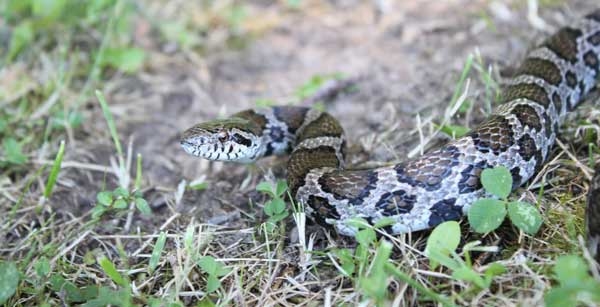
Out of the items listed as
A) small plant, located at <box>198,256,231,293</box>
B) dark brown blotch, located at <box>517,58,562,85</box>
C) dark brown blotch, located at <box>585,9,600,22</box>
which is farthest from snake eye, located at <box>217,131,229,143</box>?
dark brown blotch, located at <box>585,9,600,22</box>

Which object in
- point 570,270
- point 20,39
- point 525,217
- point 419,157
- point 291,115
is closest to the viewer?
point 570,270

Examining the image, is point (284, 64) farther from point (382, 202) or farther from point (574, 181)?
point (574, 181)

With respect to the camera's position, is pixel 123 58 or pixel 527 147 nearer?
pixel 527 147

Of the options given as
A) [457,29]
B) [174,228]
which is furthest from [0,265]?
[457,29]

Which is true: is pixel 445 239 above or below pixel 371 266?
above

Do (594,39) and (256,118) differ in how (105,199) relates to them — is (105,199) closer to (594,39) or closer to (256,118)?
(256,118)

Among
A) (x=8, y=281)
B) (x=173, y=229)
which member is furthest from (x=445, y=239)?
(x=8, y=281)

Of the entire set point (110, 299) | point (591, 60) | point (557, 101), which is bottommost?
point (110, 299)
